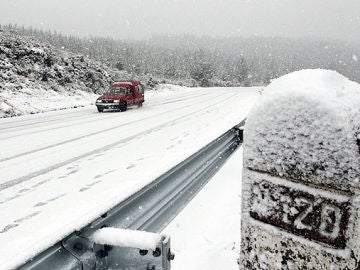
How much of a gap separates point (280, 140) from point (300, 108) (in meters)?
0.12

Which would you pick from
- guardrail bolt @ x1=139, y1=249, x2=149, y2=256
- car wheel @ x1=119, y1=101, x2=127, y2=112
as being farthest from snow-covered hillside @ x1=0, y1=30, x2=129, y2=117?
guardrail bolt @ x1=139, y1=249, x2=149, y2=256

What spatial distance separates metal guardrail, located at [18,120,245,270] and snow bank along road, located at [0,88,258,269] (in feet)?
0.21

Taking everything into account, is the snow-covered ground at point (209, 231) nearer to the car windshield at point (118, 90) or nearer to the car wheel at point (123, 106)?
the car wheel at point (123, 106)

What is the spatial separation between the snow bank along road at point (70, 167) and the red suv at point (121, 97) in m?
3.13

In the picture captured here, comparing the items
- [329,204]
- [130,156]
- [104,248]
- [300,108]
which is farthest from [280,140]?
[130,156]

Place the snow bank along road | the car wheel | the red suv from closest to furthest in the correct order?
the snow bank along road → the red suv → the car wheel

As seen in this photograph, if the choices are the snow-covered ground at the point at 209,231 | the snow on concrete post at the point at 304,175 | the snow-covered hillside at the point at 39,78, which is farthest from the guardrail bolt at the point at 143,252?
the snow-covered hillside at the point at 39,78

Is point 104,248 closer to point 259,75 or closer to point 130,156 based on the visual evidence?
point 130,156

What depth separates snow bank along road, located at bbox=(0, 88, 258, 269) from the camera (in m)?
3.70

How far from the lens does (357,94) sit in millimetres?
949

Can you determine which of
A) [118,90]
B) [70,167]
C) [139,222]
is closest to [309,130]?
[139,222]

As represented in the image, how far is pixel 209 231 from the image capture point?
449 cm

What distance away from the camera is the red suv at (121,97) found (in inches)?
659

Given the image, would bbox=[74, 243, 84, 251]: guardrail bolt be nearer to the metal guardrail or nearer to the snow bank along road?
the metal guardrail
